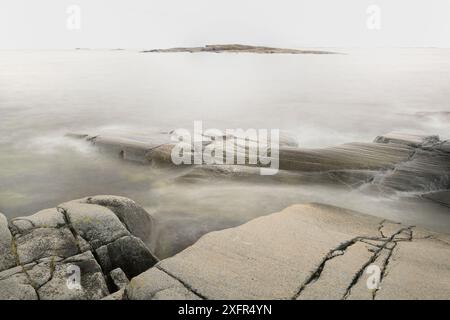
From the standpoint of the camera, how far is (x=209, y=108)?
74.2 feet

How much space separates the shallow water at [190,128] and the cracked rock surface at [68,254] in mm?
1019

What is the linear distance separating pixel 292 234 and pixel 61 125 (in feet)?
47.6

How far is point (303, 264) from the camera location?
467 centimetres

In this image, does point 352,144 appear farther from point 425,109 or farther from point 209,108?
point 425,109

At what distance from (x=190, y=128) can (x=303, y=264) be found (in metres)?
12.4

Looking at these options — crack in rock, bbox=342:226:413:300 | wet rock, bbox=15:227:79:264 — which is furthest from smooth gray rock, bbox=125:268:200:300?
crack in rock, bbox=342:226:413:300

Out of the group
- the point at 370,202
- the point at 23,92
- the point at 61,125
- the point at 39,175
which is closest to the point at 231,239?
the point at 370,202

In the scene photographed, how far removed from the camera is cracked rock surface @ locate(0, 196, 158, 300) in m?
4.36

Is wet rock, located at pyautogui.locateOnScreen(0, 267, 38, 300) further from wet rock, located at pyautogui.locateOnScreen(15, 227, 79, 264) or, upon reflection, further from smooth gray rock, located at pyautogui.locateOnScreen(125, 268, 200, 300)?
smooth gray rock, located at pyautogui.locateOnScreen(125, 268, 200, 300)

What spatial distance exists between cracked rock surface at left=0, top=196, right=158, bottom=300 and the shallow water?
1019 mm

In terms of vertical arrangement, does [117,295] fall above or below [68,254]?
below

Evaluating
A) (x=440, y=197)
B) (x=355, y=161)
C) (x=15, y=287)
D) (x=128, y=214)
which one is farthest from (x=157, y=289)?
(x=355, y=161)

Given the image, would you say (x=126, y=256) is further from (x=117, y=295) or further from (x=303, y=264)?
(x=303, y=264)
